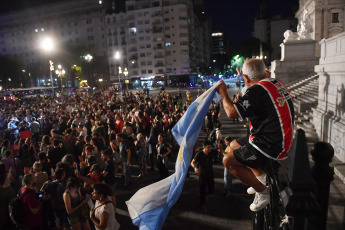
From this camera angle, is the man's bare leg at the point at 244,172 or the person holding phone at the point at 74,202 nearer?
the man's bare leg at the point at 244,172

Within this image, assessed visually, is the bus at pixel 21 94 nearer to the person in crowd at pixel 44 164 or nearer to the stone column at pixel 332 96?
the person in crowd at pixel 44 164

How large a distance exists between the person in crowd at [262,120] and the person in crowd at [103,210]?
2721 millimetres

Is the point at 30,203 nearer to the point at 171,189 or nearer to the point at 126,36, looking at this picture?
the point at 171,189

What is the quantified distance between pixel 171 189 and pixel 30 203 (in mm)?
3570

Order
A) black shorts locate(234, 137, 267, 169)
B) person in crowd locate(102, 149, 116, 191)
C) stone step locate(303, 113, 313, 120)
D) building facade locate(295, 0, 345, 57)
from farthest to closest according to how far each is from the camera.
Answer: building facade locate(295, 0, 345, 57)
stone step locate(303, 113, 313, 120)
person in crowd locate(102, 149, 116, 191)
black shorts locate(234, 137, 267, 169)

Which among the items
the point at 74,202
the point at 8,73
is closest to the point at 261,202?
the point at 74,202

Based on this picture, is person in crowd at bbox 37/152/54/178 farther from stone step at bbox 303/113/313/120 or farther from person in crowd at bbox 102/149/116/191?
stone step at bbox 303/113/313/120

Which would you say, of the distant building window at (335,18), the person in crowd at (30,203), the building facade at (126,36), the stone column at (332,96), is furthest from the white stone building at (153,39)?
the person in crowd at (30,203)

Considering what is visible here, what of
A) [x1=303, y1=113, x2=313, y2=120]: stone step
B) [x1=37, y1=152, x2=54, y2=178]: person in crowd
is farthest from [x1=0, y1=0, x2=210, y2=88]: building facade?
[x1=37, y1=152, x2=54, y2=178]: person in crowd

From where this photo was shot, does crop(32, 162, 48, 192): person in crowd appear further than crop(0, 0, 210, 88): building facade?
No

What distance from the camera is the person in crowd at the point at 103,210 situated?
4535 millimetres

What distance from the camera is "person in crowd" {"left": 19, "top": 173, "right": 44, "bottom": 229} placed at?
513 centimetres

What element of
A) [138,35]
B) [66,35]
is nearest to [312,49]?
[138,35]

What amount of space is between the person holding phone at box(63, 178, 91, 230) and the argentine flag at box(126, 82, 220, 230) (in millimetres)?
2176
